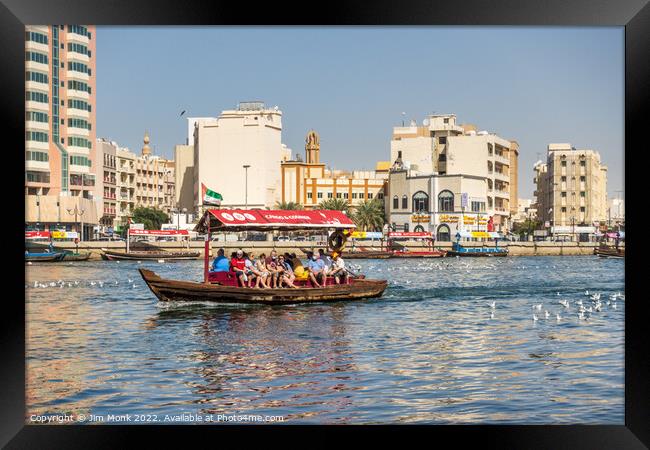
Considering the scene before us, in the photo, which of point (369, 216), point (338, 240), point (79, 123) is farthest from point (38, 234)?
point (338, 240)

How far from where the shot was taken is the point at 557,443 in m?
9.41

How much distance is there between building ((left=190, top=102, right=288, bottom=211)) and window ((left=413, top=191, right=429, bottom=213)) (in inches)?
647

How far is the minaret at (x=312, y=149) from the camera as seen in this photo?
11200cm

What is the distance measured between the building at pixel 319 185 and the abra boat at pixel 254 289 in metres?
74.2

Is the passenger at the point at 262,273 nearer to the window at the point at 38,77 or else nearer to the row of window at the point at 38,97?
the row of window at the point at 38,97

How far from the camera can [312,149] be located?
112m

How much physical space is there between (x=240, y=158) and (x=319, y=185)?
9.81m

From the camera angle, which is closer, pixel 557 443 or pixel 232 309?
pixel 557 443

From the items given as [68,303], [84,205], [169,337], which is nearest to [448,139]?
[84,205]

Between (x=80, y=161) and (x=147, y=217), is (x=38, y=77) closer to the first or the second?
(x=80, y=161)

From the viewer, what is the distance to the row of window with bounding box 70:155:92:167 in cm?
8364

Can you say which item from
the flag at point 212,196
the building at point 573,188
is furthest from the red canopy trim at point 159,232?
the building at point 573,188

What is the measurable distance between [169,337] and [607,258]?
7070 cm
